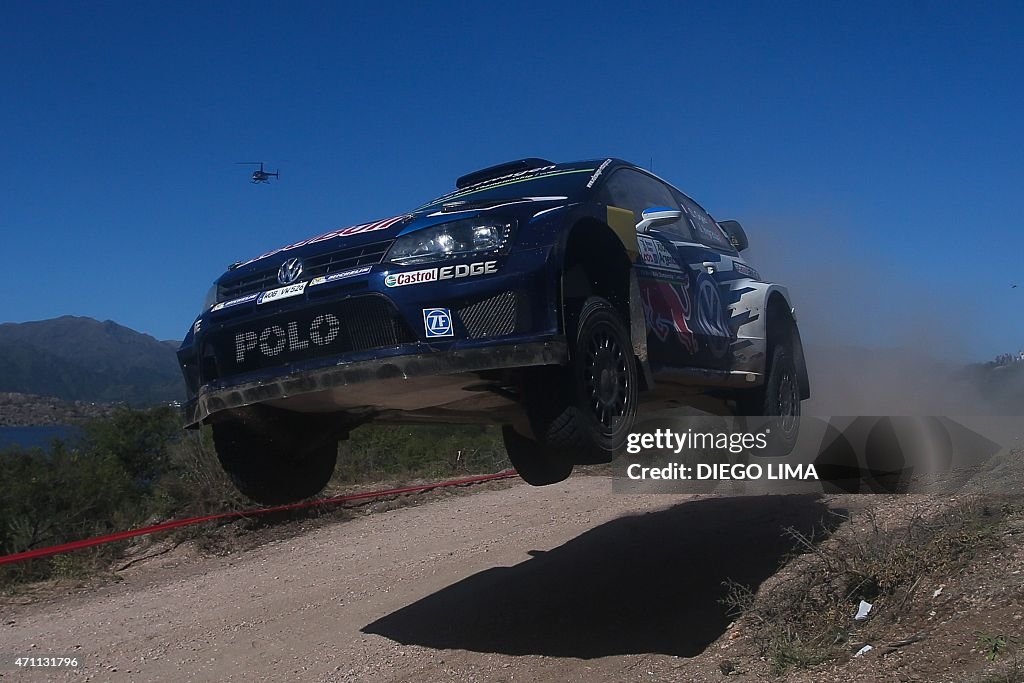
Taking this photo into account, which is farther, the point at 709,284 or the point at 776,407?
the point at 776,407

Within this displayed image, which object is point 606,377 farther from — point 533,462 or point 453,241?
point 533,462

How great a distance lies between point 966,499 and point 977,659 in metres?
2.00

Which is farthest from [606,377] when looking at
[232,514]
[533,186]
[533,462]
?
[232,514]

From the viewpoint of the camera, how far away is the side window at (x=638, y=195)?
17.3ft

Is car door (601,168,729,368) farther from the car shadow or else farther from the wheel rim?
the car shadow

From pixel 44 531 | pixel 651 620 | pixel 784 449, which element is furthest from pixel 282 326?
pixel 44 531

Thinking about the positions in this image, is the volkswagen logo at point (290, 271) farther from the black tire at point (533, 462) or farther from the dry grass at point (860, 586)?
the dry grass at point (860, 586)

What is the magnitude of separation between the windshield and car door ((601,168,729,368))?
0.18 metres

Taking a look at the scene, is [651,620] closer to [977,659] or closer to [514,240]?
[977,659]

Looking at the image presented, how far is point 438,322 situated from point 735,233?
408 centimetres

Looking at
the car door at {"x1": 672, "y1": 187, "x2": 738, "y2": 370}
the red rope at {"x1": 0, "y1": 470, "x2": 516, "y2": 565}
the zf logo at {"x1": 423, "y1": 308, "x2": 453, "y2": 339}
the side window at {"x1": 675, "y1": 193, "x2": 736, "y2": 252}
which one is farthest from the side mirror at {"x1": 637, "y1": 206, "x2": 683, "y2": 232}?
the red rope at {"x1": 0, "y1": 470, "x2": 516, "y2": 565}

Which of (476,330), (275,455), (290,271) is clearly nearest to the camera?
(476,330)

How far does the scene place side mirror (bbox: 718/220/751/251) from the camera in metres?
7.34

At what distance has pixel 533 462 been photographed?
529 cm
